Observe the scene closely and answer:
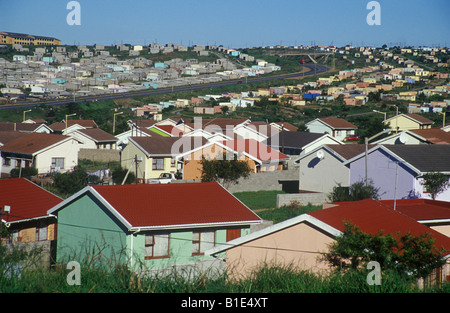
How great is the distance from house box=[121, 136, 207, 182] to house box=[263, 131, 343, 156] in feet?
27.1

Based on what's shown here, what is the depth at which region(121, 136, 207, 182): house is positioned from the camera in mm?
32844

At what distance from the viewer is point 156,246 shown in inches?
530

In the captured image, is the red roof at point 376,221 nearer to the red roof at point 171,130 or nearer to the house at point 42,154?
the house at point 42,154

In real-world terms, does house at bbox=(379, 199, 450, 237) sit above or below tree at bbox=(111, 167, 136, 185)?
below

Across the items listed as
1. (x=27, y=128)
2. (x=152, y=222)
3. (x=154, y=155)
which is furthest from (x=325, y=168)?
(x=27, y=128)

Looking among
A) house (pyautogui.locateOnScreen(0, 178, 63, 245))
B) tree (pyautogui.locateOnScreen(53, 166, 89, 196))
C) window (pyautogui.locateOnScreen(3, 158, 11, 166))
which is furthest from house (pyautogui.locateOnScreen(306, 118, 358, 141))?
house (pyautogui.locateOnScreen(0, 178, 63, 245))

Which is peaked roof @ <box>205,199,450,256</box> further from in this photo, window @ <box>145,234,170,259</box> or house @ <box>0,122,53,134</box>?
house @ <box>0,122,53,134</box>

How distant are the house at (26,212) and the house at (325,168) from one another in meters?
14.1

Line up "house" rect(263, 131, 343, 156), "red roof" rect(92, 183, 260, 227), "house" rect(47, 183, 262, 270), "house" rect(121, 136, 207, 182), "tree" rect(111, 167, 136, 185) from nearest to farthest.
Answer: "house" rect(47, 183, 262, 270) → "red roof" rect(92, 183, 260, 227) → "tree" rect(111, 167, 136, 185) → "house" rect(121, 136, 207, 182) → "house" rect(263, 131, 343, 156)

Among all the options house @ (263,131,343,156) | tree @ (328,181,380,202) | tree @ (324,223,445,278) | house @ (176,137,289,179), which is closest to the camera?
tree @ (324,223,445,278)

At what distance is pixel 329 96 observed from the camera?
9219 cm

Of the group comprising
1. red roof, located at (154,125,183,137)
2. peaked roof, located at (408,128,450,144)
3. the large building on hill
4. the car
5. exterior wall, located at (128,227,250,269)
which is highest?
the large building on hill
